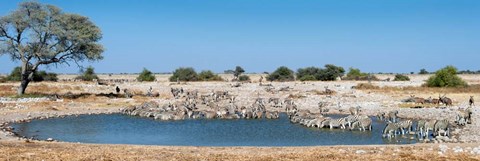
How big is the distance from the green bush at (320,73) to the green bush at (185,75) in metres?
17.8

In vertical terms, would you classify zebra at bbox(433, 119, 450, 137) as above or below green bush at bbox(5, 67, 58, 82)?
below

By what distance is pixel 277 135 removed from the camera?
76.3ft

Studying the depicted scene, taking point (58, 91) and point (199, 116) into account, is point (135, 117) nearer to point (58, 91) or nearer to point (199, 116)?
point (199, 116)

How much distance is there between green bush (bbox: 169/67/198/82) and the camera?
84500mm

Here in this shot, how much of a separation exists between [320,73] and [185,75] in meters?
22.7

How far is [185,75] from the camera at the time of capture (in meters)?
86.4

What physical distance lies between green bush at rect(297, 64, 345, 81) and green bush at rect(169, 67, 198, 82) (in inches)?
703

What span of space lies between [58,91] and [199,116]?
968 inches

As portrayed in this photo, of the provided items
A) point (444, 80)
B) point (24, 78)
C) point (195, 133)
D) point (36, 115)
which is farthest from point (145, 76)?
point (195, 133)

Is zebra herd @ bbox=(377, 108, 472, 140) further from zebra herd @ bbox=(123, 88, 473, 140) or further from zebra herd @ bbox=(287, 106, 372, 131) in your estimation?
zebra herd @ bbox=(287, 106, 372, 131)

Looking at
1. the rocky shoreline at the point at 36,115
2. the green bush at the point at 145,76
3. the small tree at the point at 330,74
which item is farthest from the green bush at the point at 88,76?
the rocky shoreline at the point at 36,115

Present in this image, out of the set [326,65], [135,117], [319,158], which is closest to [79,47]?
[135,117]

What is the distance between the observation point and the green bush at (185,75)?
84500mm

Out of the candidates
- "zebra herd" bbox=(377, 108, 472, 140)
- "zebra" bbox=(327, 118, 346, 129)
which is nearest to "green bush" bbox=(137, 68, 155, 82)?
"zebra" bbox=(327, 118, 346, 129)
